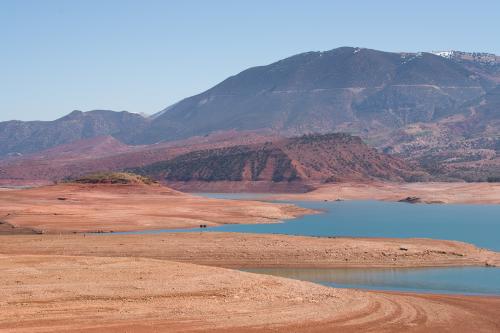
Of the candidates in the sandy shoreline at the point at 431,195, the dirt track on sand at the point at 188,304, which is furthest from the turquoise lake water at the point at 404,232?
the sandy shoreline at the point at 431,195

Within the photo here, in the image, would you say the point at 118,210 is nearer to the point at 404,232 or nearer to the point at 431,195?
the point at 404,232

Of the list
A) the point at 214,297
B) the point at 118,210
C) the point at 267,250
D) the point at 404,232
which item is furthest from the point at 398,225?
the point at 214,297

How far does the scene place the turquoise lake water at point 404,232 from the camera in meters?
50.8

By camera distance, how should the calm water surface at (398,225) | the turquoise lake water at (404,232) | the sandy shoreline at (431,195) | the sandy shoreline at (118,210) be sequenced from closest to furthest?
the turquoise lake water at (404,232), the calm water surface at (398,225), the sandy shoreline at (118,210), the sandy shoreline at (431,195)

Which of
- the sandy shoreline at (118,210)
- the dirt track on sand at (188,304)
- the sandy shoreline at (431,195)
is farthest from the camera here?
the sandy shoreline at (431,195)

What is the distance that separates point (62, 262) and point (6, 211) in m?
59.6

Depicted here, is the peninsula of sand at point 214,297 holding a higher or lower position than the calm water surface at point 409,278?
higher

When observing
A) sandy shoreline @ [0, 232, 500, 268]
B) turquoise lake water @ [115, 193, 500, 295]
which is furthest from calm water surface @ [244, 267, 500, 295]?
sandy shoreline @ [0, 232, 500, 268]

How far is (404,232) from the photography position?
9288 centimetres

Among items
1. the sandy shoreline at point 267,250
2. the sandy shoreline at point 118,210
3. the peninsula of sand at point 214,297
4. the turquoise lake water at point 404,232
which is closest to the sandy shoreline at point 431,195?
the turquoise lake water at point 404,232

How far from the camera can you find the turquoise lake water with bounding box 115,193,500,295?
50.8 metres

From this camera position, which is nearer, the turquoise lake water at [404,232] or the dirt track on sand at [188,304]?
the dirt track on sand at [188,304]

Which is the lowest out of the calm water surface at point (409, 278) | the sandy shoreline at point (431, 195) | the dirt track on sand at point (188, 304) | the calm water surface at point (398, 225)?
the calm water surface at point (398, 225)

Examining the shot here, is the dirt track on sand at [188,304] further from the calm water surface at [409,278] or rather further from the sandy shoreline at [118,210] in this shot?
the sandy shoreline at [118,210]
